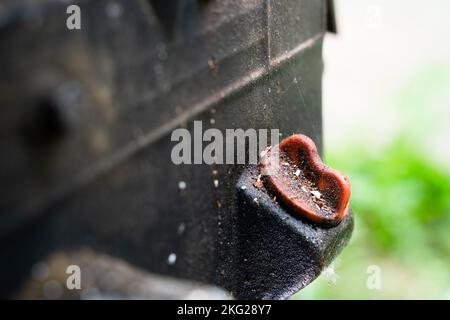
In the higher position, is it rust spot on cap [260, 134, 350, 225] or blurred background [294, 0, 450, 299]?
rust spot on cap [260, 134, 350, 225]

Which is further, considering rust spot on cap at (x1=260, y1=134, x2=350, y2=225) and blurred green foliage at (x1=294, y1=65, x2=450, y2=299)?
blurred green foliage at (x1=294, y1=65, x2=450, y2=299)

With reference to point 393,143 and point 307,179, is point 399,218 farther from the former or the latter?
point 307,179
